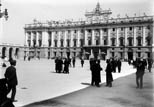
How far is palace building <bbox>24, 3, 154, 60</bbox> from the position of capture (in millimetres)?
54156

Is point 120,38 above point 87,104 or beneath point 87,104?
above

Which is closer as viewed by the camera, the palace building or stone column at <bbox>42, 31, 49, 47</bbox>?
the palace building

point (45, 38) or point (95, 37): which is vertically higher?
point (45, 38)

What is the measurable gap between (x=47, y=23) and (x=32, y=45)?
782 centimetres

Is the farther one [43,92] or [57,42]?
[57,42]

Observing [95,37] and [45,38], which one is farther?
[45,38]

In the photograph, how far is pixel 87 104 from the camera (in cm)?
751

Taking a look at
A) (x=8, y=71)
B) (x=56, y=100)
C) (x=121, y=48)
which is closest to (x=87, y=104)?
(x=56, y=100)

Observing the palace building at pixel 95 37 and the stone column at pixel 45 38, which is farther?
the stone column at pixel 45 38

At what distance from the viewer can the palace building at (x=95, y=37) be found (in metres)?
54.2

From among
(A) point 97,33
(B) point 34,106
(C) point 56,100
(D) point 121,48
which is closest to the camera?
(B) point 34,106

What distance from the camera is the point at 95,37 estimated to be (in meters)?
60.3

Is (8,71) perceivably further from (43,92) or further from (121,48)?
(121,48)

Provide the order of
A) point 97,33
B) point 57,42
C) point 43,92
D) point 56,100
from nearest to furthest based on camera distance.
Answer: point 56,100, point 43,92, point 97,33, point 57,42
